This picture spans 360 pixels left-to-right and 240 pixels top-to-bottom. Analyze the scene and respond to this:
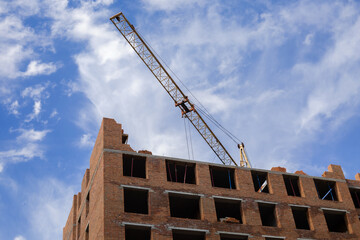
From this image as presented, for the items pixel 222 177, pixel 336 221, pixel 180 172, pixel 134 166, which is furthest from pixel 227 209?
pixel 336 221

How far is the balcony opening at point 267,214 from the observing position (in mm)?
48594

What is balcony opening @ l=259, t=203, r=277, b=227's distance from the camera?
48.6 m

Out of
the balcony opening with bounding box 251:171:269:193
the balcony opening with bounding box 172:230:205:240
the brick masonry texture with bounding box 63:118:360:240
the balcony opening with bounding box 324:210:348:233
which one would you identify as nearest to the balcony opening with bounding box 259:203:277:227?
the brick masonry texture with bounding box 63:118:360:240

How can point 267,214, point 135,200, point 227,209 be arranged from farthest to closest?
point 267,214 → point 227,209 → point 135,200

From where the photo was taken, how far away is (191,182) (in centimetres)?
5131

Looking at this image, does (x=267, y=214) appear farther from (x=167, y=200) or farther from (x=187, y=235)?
(x=167, y=200)

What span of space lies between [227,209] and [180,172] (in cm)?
546

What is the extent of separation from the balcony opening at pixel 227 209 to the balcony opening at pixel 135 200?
6.34 m

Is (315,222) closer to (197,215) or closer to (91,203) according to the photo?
(197,215)

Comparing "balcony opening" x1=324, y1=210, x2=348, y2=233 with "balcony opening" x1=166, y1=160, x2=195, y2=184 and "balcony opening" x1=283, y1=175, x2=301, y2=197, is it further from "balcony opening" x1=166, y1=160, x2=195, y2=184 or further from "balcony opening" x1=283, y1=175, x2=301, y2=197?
"balcony opening" x1=166, y1=160, x2=195, y2=184

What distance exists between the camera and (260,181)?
52.2 m

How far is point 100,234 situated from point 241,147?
4605cm

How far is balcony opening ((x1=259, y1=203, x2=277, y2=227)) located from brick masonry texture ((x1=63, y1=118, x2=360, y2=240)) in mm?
498

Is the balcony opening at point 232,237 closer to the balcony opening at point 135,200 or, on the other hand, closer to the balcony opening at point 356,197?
the balcony opening at point 135,200
